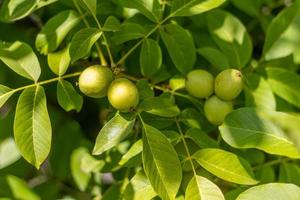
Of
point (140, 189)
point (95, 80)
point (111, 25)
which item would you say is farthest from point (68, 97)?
point (140, 189)

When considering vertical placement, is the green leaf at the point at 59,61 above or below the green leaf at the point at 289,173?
A: above

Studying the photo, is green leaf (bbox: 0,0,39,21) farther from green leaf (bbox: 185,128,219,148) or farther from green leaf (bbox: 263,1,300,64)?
green leaf (bbox: 263,1,300,64)

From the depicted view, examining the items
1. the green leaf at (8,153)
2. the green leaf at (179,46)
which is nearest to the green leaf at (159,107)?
the green leaf at (179,46)

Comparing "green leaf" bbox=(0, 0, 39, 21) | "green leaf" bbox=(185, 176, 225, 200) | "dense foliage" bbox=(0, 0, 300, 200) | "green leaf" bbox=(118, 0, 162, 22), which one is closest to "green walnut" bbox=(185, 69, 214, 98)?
"dense foliage" bbox=(0, 0, 300, 200)

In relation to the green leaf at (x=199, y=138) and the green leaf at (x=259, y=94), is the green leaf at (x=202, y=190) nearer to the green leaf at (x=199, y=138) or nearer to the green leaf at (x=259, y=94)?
the green leaf at (x=199, y=138)

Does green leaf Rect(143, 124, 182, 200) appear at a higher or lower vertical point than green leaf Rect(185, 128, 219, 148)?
higher

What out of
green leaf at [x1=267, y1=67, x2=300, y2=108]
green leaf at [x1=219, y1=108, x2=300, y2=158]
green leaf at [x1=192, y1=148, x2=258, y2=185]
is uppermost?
green leaf at [x1=219, y1=108, x2=300, y2=158]

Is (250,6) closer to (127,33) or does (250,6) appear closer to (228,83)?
(228,83)
